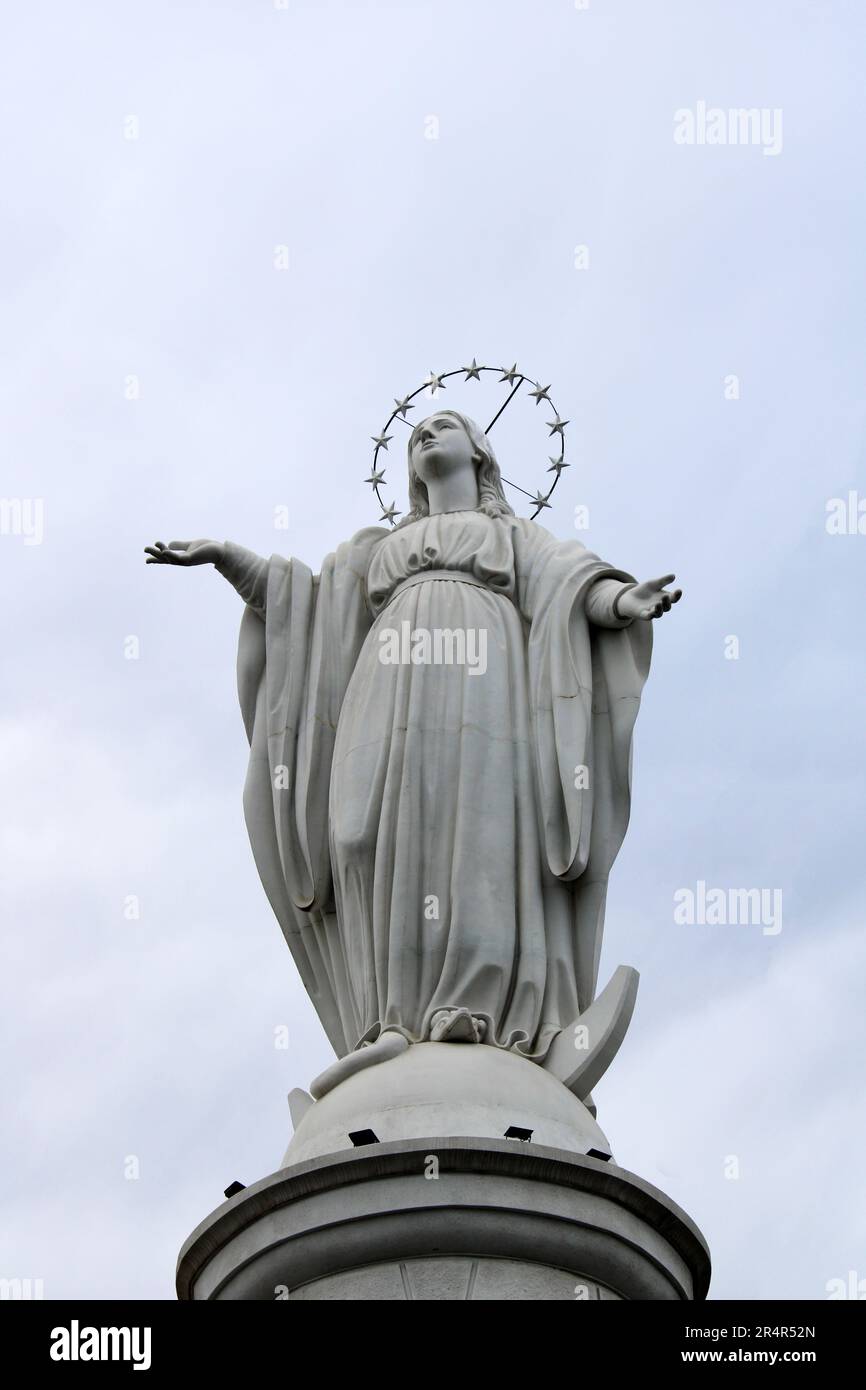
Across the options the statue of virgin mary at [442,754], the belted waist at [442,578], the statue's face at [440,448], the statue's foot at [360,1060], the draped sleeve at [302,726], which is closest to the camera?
the statue's foot at [360,1060]

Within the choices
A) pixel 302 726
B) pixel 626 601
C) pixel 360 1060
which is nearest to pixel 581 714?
pixel 626 601

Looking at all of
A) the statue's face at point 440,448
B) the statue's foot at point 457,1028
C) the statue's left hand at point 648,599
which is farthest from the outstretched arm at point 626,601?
the statue's foot at point 457,1028

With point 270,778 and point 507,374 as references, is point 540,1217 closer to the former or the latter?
point 270,778

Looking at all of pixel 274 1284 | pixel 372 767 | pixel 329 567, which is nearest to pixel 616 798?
pixel 372 767

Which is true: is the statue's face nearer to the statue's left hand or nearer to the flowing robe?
the flowing robe

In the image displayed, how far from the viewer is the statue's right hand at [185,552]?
47.8 ft

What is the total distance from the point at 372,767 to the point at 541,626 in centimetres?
151

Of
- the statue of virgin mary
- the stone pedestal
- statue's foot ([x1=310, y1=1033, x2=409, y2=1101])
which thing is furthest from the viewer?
the statue of virgin mary

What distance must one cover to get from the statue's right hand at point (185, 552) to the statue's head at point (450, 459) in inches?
56.6

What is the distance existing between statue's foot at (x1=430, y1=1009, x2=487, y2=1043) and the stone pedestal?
1.58 ft

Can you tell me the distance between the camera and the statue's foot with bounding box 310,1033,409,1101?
42.3 ft

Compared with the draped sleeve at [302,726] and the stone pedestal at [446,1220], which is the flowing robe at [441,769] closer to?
the draped sleeve at [302,726]

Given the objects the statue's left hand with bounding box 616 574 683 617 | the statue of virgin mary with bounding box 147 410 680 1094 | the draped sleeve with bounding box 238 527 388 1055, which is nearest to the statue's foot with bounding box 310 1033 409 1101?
the statue of virgin mary with bounding box 147 410 680 1094

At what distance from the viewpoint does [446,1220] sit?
1170 cm
